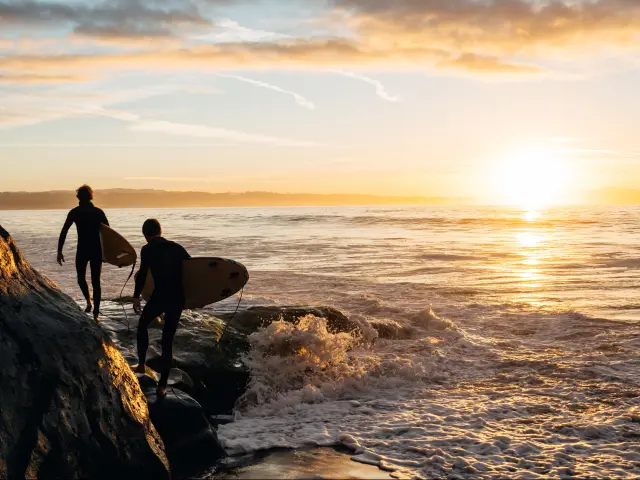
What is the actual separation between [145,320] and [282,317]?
5.46 metres

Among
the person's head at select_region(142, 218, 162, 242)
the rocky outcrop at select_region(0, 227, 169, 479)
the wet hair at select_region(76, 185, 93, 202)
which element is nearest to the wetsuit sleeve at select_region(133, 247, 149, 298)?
the person's head at select_region(142, 218, 162, 242)

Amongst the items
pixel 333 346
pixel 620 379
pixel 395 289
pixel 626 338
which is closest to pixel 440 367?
pixel 333 346

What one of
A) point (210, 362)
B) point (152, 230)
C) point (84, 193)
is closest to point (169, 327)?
point (152, 230)

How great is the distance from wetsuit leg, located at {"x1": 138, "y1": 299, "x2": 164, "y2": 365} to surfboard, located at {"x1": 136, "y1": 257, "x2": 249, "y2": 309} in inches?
25.1

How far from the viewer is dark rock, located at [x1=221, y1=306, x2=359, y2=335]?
12.0 meters

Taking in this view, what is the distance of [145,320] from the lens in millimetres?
Answer: 7469

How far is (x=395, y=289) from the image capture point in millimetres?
20219

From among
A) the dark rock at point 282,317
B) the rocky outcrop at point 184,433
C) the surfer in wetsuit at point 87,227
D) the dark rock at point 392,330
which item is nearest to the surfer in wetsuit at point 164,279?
the rocky outcrop at point 184,433

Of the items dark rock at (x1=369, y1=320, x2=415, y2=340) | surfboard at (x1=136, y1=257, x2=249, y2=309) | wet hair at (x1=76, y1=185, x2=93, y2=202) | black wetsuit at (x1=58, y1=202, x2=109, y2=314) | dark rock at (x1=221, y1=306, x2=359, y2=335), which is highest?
wet hair at (x1=76, y1=185, x2=93, y2=202)

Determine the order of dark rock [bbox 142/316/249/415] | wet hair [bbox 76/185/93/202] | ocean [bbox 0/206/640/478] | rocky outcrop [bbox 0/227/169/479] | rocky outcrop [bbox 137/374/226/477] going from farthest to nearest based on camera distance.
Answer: wet hair [bbox 76/185/93/202] < dark rock [bbox 142/316/249/415] < ocean [bbox 0/206/640/478] < rocky outcrop [bbox 137/374/226/477] < rocky outcrop [bbox 0/227/169/479]

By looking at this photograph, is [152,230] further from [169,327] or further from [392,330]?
[392,330]

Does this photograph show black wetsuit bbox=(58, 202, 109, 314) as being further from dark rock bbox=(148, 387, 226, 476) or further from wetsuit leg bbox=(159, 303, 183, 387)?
dark rock bbox=(148, 387, 226, 476)

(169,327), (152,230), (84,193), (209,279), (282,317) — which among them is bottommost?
(282,317)

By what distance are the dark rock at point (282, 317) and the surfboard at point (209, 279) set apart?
10.2ft
